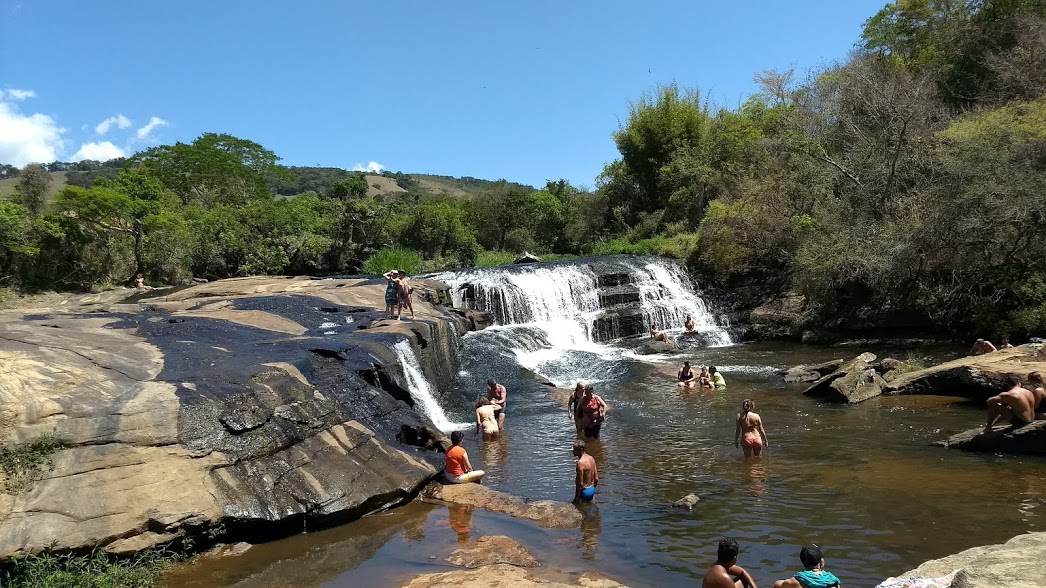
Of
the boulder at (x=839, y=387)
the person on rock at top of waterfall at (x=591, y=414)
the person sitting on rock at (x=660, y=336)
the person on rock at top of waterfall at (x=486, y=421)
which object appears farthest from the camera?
the person sitting on rock at (x=660, y=336)

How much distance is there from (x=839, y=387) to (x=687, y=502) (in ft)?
24.2

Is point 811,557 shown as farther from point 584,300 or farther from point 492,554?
point 584,300

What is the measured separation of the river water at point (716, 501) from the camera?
6.34m

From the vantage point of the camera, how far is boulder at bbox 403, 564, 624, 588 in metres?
5.77

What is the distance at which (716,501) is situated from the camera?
8.06 metres

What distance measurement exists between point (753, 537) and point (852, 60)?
31.1m

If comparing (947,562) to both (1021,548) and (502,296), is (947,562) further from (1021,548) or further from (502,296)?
(502,296)

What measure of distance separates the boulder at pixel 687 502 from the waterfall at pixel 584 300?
43.8 ft

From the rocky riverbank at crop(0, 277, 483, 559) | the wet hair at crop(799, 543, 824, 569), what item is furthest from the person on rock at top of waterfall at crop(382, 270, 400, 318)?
the wet hair at crop(799, 543, 824, 569)

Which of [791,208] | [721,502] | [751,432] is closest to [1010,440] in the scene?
[751,432]

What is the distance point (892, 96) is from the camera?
2273 centimetres

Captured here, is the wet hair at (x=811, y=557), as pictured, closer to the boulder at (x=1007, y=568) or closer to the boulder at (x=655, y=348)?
the boulder at (x=1007, y=568)

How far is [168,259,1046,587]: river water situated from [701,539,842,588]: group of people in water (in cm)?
72

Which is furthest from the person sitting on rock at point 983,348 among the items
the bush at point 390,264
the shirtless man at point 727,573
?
the bush at point 390,264
